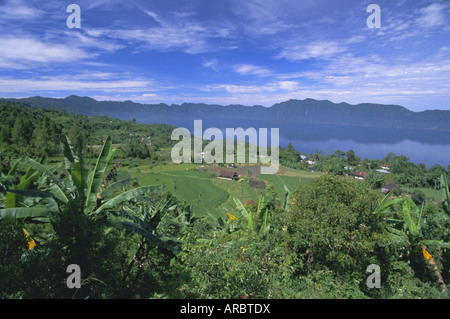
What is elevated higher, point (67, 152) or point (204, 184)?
point (67, 152)

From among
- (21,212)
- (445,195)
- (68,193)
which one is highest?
(68,193)

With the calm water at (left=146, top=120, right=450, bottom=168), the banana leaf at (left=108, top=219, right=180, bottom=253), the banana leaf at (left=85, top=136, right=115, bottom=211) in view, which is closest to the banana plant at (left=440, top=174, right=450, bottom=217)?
the banana leaf at (left=108, top=219, right=180, bottom=253)

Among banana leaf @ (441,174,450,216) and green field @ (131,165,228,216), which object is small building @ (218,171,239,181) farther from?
banana leaf @ (441,174,450,216)

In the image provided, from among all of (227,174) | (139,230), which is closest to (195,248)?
(139,230)

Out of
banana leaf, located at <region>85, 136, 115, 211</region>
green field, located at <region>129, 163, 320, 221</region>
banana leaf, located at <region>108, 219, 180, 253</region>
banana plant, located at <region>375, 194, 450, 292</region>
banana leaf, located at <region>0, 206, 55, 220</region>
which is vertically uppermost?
banana leaf, located at <region>85, 136, 115, 211</region>

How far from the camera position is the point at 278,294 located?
431cm

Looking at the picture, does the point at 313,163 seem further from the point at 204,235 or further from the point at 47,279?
the point at 47,279

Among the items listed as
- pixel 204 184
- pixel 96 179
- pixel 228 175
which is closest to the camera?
pixel 96 179

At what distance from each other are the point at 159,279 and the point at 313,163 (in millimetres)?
67601

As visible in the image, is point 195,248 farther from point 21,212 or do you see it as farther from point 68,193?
point 21,212

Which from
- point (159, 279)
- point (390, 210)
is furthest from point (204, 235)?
point (390, 210)

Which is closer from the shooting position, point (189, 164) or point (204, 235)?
point (204, 235)

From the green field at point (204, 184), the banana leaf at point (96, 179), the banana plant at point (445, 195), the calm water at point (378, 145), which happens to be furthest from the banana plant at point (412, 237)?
the calm water at point (378, 145)
